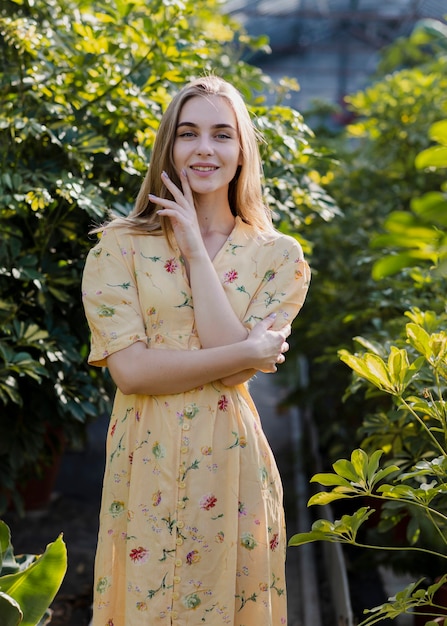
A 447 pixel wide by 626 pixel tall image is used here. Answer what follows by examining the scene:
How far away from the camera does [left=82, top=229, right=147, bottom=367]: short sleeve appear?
2236mm

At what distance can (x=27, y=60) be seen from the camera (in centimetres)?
334

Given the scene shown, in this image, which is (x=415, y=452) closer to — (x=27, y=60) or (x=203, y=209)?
→ (x=203, y=209)

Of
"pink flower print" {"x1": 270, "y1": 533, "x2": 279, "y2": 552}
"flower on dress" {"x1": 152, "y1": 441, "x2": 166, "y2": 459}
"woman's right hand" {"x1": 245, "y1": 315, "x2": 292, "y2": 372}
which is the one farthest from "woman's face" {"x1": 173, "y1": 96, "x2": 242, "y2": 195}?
"pink flower print" {"x1": 270, "y1": 533, "x2": 279, "y2": 552}

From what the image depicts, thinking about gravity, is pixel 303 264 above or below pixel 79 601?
above

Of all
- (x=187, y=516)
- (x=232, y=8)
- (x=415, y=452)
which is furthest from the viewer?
(x=232, y=8)

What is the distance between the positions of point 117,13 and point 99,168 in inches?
25.1

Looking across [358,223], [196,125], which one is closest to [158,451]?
[196,125]

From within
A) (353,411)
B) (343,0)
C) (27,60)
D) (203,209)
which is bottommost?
(203,209)

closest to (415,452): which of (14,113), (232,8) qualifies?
(14,113)

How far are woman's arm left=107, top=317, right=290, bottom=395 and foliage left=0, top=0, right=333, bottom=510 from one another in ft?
3.04

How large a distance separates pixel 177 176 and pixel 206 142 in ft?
0.45

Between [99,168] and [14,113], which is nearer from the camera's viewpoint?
[14,113]

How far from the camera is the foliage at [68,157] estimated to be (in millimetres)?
3154

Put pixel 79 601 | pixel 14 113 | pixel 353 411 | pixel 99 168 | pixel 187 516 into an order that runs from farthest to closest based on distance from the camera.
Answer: pixel 353 411 → pixel 79 601 → pixel 99 168 → pixel 14 113 → pixel 187 516
